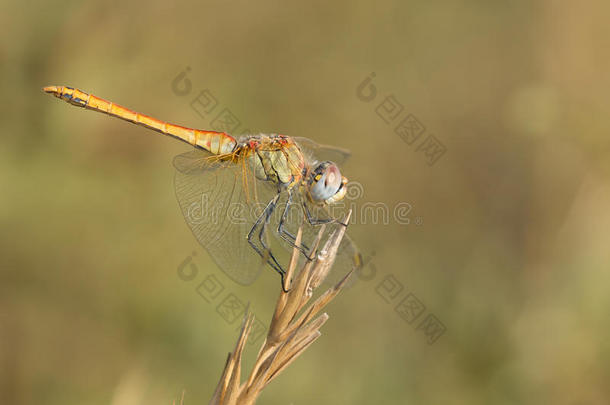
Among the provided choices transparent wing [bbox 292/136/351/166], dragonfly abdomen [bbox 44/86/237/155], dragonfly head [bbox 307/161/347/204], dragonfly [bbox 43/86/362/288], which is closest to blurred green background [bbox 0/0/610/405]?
transparent wing [bbox 292/136/351/166]

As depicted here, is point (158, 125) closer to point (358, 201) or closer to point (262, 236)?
point (262, 236)

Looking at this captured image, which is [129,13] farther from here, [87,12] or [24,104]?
[24,104]

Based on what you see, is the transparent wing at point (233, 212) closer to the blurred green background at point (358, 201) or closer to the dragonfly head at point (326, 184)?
the dragonfly head at point (326, 184)

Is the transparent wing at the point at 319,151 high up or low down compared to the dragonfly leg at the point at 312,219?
up

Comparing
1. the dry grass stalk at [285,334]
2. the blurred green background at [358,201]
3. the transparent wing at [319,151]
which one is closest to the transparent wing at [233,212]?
the transparent wing at [319,151]

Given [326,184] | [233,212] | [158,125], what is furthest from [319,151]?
[158,125]

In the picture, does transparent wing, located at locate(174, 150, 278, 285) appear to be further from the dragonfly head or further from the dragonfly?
the dragonfly head
